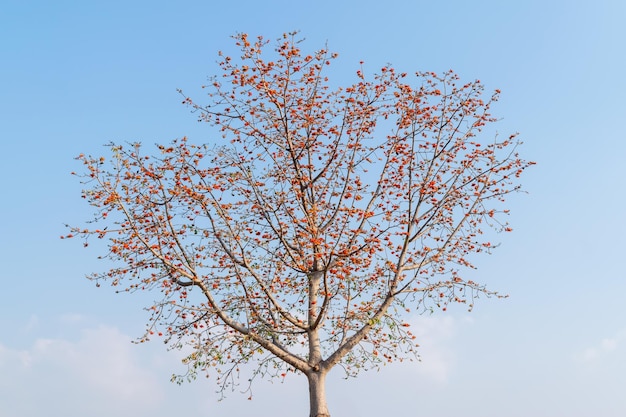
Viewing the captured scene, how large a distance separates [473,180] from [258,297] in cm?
540

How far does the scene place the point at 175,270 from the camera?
499 inches

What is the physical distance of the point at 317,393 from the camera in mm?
13258

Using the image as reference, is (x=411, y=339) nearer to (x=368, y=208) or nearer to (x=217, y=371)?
(x=368, y=208)

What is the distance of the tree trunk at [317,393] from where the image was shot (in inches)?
515

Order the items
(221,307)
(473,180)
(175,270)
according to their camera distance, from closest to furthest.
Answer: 1. (175,270)
2. (221,307)
3. (473,180)

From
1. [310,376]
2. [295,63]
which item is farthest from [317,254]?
[295,63]

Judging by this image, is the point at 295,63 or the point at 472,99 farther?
the point at 472,99

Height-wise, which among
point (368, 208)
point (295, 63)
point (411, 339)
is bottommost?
point (411, 339)

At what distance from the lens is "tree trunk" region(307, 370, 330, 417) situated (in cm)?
1308

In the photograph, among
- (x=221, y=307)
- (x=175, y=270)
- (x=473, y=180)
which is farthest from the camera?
(x=473, y=180)

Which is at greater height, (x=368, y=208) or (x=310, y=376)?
(x=368, y=208)

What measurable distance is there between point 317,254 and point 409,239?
230cm

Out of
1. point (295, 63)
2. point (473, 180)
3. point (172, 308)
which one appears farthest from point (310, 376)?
point (295, 63)

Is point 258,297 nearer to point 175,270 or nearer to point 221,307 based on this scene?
point 221,307
